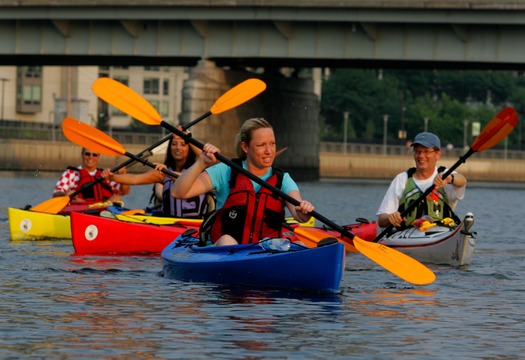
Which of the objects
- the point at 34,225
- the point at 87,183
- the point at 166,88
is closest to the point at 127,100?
the point at 87,183

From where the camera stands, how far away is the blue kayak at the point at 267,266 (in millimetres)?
13664

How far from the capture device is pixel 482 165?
101 metres

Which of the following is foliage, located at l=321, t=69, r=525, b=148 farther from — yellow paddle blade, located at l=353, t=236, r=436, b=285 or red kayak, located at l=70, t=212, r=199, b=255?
yellow paddle blade, located at l=353, t=236, r=436, b=285

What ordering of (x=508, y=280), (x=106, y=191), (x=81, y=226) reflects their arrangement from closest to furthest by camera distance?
1. (x=508, y=280)
2. (x=81, y=226)
3. (x=106, y=191)

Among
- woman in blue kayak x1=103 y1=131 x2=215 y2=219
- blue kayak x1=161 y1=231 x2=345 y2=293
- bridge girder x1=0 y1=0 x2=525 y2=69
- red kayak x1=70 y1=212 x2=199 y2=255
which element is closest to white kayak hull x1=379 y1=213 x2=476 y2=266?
woman in blue kayak x1=103 y1=131 x2=215 y2=219

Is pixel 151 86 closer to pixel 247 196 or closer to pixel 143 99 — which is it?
pixel 143 99

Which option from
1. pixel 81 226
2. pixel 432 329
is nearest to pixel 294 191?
pixel 432 329

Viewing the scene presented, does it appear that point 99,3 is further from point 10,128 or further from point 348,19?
point 10,128

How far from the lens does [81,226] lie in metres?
19.5

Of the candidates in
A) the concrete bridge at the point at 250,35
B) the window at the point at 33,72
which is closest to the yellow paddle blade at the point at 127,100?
the concrete bridge at the point at 250,35

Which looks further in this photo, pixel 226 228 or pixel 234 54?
pixel 234 54

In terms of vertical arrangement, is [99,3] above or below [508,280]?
above

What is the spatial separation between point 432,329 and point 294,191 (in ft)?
8.18

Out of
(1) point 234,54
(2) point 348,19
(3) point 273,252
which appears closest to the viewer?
(3) point 273,252
